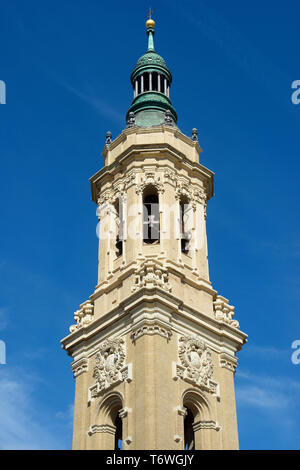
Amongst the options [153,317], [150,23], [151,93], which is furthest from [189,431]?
[150,23]

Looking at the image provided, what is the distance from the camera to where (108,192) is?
51.3 meters

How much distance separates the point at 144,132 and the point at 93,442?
53.3 ft

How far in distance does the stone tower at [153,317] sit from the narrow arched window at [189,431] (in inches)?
1.9

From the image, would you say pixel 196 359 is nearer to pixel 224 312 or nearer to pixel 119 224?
pixel 224 312

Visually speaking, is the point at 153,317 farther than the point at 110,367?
No

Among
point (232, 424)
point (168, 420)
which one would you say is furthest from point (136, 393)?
point (232, 424)

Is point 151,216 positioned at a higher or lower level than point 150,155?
lower

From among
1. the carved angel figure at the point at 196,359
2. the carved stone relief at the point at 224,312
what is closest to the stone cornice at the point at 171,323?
the carved stone relief at the point at 224,312

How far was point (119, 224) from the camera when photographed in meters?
50.1

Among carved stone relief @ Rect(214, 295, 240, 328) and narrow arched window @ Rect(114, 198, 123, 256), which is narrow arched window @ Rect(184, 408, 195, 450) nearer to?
carved stone relief @ Rect(214, 295, 240, 328)

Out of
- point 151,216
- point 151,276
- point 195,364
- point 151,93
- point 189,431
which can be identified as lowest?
point 189,431

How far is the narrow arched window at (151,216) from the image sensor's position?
160 ft

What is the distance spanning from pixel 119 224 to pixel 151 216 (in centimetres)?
177
